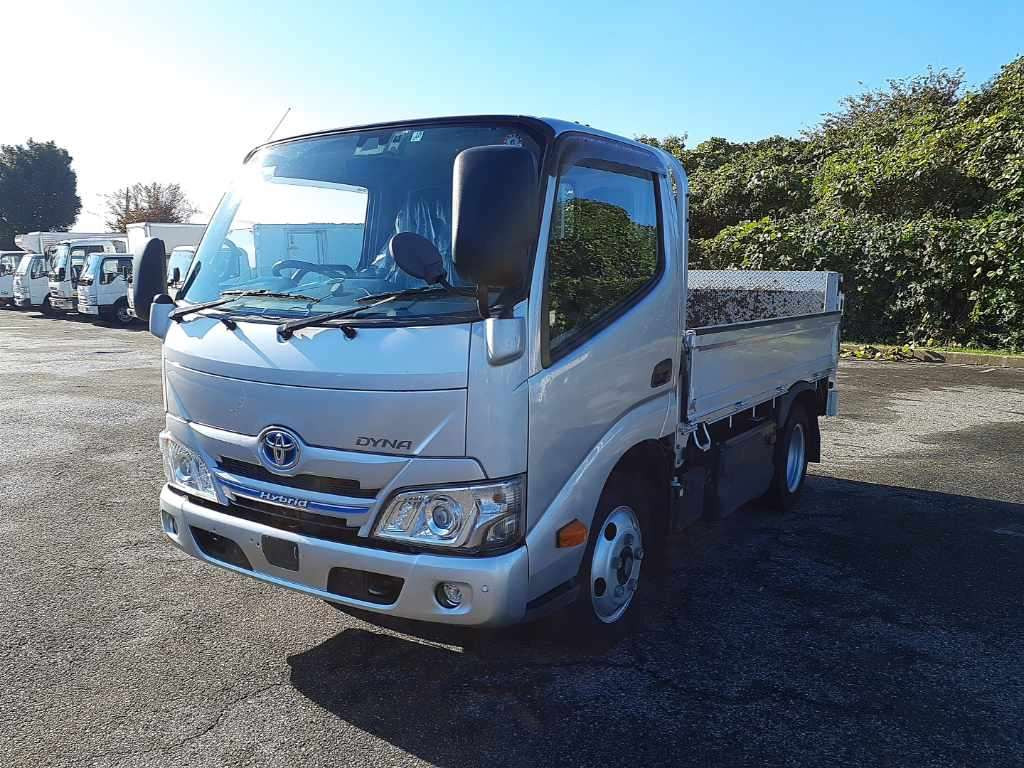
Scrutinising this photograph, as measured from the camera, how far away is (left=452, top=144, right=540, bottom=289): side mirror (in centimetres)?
294

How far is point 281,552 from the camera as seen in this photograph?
3.38 metres

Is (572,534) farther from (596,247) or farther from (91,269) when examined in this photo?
(91,269)

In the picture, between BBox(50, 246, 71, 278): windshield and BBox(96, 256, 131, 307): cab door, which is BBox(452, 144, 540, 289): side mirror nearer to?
BBox(96, 256, 131, 307): cab door

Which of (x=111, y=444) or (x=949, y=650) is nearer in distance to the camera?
(x=949, y=650)

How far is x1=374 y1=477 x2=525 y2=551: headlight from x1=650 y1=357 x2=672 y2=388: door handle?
116cm

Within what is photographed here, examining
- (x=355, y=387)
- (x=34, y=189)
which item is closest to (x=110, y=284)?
(x=355, y=387)

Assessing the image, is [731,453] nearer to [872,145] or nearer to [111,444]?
[111,444]

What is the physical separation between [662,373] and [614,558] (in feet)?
3.00

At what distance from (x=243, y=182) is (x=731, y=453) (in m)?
3.05

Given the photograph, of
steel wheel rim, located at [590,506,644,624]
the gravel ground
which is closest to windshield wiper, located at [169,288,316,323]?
the gravel ground

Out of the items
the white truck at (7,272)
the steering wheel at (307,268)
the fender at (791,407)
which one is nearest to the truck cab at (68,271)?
the white truck at (7,272)

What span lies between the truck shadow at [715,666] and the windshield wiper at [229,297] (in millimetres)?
1612

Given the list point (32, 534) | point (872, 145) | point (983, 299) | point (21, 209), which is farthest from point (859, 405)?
point (21, 209)

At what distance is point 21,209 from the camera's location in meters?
64.7
